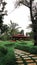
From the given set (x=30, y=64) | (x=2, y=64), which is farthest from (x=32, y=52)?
(x=2, y=64)

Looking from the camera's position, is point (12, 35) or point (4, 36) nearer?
point (4, 36)

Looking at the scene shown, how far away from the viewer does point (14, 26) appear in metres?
38.4

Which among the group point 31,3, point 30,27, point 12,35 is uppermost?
point 31,3

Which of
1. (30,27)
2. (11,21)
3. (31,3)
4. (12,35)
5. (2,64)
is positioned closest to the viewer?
(2,64)

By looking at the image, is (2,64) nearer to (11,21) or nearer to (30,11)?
(30,11)

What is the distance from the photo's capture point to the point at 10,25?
3884 centimetres

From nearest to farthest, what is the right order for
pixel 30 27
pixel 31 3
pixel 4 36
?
1. pixel 30 27
2. pixel 31 3
3. pixel 4 36

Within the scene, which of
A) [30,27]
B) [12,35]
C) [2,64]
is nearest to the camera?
[2,64]

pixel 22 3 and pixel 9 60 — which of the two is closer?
pixel 9 60

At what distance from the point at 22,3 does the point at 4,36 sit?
11.7 meters

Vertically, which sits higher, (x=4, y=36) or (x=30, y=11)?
(x=30, y=11)

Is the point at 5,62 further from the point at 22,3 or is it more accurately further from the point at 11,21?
the point at 11,21

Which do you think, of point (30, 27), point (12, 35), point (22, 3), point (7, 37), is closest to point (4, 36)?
point (7, 37)

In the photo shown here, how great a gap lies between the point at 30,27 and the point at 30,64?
216 centimetres
